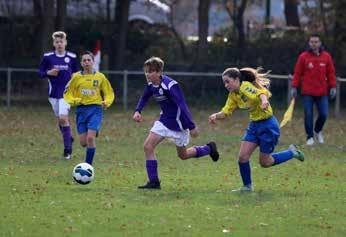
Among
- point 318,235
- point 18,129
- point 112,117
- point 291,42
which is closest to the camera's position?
point 318,235

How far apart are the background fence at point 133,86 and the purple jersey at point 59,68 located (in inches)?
481

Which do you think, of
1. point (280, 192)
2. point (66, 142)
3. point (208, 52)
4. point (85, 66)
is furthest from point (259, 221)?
point (208, 52)

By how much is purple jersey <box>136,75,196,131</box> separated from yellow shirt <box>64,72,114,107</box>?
6.00 feet

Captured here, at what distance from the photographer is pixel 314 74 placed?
62.8ft

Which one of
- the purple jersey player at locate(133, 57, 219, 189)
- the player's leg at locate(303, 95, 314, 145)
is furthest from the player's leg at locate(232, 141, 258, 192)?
the player's leg at locate(303, 95, 314, 145)

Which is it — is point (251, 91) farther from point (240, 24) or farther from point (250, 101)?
point (240, 24)

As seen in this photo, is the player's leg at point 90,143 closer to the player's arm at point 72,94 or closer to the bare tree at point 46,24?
the player's arm at point 72,94

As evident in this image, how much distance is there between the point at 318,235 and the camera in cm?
961

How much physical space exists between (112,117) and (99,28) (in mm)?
8832

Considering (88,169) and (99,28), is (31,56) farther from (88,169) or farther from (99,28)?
(88,169)

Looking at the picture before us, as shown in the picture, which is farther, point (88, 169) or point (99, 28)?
point (99, 28)

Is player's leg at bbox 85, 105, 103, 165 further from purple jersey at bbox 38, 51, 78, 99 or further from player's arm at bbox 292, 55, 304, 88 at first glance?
player's arm at bbox 292, 55, 304, 88

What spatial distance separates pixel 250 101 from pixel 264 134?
45 centimetres

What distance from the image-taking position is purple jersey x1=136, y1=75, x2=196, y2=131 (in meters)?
12.6
